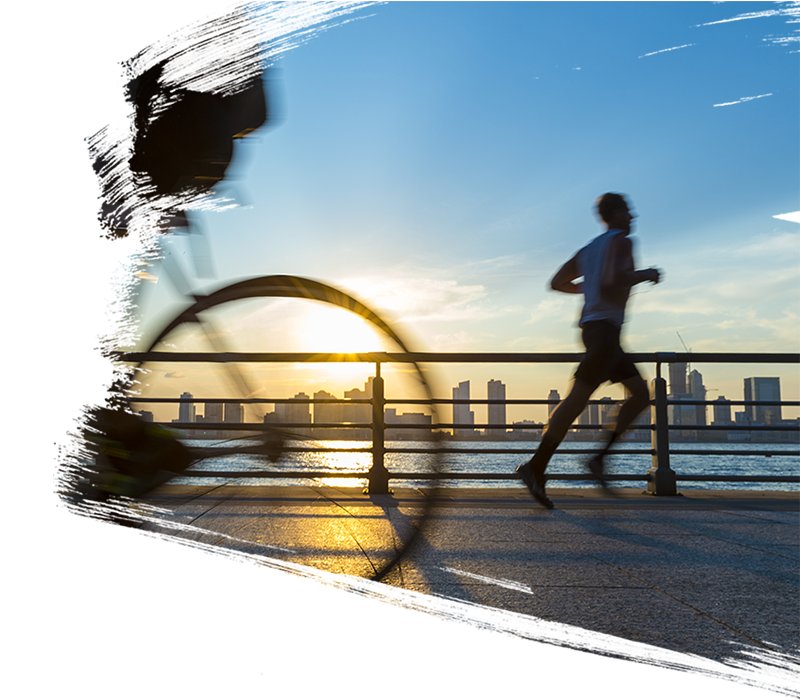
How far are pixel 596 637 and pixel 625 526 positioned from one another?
7.94ft

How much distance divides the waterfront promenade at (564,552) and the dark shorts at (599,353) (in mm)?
789

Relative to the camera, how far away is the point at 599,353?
348 centimetres

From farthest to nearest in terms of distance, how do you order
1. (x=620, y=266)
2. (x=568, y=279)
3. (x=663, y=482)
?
(x=663, y=482), (x=568, y=279), (x=620, y=266)

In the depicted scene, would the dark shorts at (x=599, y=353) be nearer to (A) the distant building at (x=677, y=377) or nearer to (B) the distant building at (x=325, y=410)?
(B) the distant building at (x=325, y=410)

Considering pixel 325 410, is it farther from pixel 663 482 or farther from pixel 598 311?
pixel 663 482

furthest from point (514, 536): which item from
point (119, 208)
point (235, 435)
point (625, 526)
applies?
point (119, 208)

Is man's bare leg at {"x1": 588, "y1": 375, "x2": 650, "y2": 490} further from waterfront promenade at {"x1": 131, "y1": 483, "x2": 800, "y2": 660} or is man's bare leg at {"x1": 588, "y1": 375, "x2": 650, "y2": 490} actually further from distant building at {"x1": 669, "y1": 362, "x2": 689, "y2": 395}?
distant building at {"x1": 669, "y1": 362, "x2": 689, "y2": 395}

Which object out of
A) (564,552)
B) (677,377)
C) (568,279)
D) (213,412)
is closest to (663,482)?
(677,377)

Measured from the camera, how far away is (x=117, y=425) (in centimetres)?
196

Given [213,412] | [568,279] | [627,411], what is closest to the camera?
[213,412]

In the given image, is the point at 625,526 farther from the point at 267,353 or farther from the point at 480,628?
the point at 267,353

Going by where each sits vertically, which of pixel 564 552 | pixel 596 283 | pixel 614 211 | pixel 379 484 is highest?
pixel 614 211

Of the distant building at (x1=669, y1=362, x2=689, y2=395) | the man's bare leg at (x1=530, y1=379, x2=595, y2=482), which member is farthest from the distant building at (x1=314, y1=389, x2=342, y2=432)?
the distant building at (x1=669, y1=362, x2=689, y2=395)

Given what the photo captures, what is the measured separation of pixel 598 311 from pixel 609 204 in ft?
1.59
